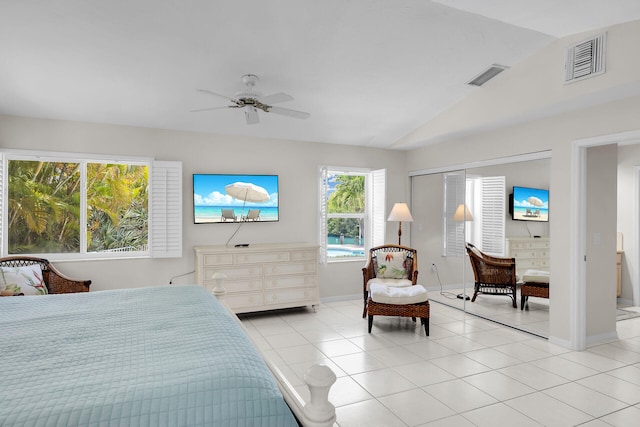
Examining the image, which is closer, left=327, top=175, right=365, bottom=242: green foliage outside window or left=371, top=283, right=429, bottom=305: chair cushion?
left=371, top=283, right=429, bottom=305: chair cushion

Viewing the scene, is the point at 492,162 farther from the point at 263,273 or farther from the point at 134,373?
the point at 134,373

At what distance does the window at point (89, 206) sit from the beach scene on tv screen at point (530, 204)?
391 cm

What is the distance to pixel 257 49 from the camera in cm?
316

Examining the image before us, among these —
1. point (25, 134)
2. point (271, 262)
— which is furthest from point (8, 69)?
point (271, 262)

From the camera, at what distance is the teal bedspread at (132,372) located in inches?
45.5

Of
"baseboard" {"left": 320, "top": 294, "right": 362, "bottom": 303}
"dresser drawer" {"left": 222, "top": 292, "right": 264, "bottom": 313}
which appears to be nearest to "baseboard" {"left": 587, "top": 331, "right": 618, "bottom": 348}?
"baseboard" {"left": 320, "top": 294, "right": 362, "bottom": 303}

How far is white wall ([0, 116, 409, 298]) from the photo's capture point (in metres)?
4.24

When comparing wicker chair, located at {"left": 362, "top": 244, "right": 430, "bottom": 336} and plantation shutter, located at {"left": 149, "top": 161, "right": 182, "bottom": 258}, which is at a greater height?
plantation shutter, located at {"left": 149, "top": 161, "right": 182, "bottom": 258}

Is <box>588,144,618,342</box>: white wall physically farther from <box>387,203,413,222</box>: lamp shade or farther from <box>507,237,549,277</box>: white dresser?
<box>387,203,413,222</box>: lamp shade

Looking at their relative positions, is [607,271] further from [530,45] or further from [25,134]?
[25,134]

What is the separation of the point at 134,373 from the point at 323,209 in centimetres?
423

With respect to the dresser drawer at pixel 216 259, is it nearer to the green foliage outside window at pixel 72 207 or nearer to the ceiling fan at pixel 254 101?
the green foliage outside window at pixel 72 207

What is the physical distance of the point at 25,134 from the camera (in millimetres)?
4078

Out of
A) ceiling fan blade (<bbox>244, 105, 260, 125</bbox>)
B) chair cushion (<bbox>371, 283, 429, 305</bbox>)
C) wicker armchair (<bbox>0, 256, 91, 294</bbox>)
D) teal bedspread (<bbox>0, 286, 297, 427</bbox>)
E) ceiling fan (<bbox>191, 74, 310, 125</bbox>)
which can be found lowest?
chair cushion (<bbox>371, 283, 429, 305</bbox>)
